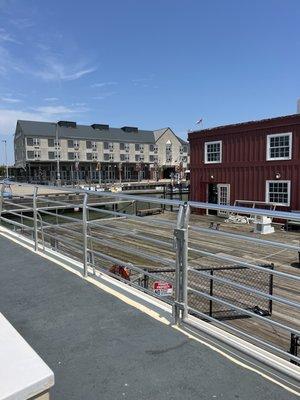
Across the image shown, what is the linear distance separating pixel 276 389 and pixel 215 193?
25.0 meters

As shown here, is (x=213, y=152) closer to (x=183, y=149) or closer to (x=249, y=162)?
(x=249, y=162)

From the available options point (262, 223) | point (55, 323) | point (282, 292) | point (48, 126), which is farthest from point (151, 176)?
point (55, 323)

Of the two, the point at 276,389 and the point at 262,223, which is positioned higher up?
the point at 276,389

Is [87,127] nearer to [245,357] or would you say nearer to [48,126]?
[48,126]

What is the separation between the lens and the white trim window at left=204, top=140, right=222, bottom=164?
26.1 m

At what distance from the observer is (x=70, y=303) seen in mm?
3918

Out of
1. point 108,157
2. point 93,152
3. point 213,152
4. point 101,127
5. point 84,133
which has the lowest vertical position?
point 213,152

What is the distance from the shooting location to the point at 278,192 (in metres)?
22.9

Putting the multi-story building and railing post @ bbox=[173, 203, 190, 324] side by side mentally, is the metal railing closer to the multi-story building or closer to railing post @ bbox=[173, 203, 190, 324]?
railing post @ bbox=[173, 203, 190, 324]

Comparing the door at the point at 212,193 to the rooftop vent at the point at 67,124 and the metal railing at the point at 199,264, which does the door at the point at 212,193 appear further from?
the rooftop vent at the point at 67,124

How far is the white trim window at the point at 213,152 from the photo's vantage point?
26.1m

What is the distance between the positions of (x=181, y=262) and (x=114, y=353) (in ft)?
3.15

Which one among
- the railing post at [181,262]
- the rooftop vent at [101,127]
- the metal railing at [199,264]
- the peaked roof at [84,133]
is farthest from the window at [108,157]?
the railing post at [181,262]

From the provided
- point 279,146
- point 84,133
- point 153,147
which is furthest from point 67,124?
point 279,146
